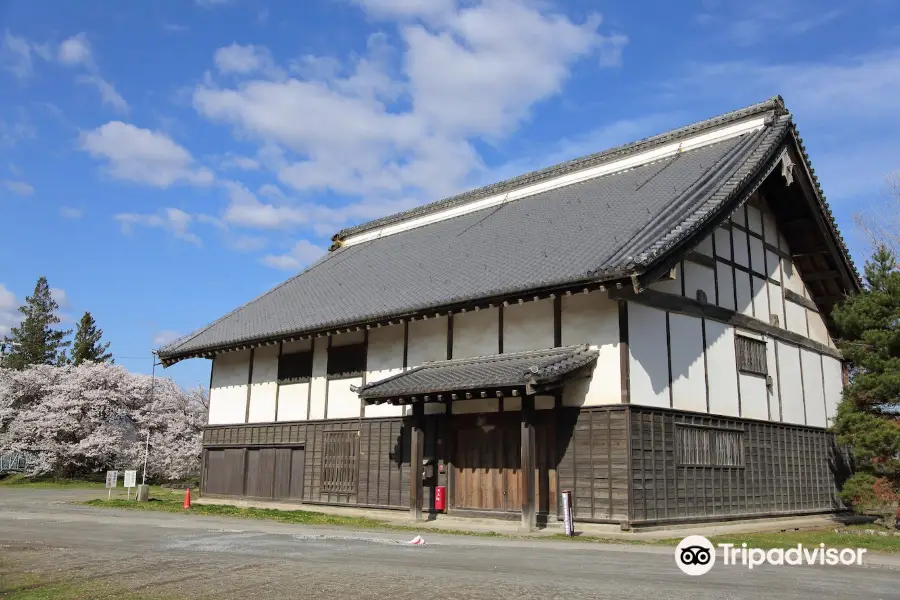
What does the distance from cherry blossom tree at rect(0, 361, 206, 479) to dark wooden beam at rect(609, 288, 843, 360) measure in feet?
94.0

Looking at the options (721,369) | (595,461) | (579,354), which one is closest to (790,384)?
(721,369)

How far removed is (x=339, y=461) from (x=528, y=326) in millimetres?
6890

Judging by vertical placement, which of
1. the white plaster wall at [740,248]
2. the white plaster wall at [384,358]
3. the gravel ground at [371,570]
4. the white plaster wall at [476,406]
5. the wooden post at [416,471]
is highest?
the white plaster wall at [740,248]

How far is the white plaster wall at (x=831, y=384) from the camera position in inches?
844

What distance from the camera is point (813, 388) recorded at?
823 inches

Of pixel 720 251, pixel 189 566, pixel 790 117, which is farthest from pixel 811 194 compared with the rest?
pixel 189 566

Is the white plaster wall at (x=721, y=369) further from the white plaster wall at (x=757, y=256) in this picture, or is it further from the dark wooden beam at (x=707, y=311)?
the white plaster wall at (x=757, y=256)

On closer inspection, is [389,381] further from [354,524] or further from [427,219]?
[427,219]

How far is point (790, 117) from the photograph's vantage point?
19031 millimetres

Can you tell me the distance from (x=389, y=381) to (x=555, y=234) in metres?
5.84

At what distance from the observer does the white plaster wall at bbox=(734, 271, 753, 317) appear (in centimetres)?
1848

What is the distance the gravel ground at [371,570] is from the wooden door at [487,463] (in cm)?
273

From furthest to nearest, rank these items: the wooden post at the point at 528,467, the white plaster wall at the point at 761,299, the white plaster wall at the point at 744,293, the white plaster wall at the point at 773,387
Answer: the white plaster wall at the point at 761,299
the white plaster wall at the point at 773,387
the white plaster wall at the point at 744,293
the wooden post at the point at 528,467

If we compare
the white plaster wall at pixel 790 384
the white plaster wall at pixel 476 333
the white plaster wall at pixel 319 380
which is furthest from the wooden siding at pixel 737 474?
the white plaster wall at pixel 319 380
